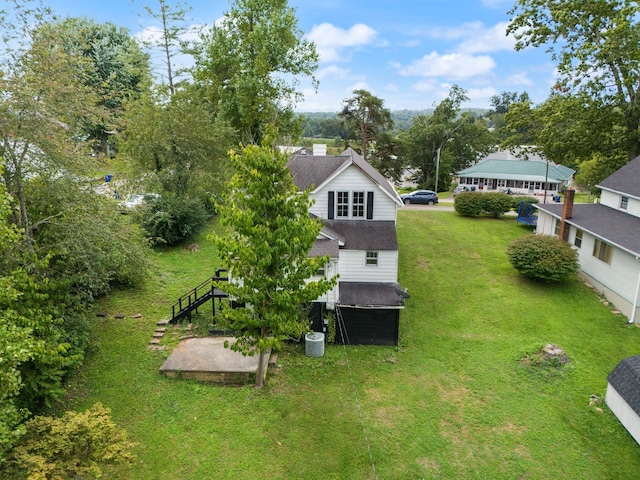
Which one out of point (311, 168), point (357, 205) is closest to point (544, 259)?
point (357, 205)

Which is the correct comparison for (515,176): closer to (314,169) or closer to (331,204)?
(314,169)

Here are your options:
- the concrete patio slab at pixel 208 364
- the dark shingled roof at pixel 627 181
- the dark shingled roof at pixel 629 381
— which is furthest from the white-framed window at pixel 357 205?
the dark shingled roof at pixel 627 181

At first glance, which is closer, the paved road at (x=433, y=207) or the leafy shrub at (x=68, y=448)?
the leafy shrub at (x=68, y=448)

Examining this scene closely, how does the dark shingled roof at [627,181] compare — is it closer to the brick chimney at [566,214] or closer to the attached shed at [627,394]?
the brick chimney at [566,214]

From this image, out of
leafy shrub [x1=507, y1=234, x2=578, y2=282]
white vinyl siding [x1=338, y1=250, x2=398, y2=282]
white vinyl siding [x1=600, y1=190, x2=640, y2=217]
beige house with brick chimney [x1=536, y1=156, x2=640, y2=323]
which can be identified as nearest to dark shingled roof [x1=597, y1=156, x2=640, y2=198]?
beige house with brick chimney [x1=536, y1=156, x2=640, y2=323]

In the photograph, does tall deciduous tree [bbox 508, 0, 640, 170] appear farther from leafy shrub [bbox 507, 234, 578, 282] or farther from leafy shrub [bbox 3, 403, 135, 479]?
leafy shrub [bbox 3, 403, 135, 479]

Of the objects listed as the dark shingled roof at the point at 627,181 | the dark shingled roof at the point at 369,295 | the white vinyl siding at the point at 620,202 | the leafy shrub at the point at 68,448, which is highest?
the dark shingled roof at the point at 627,181
